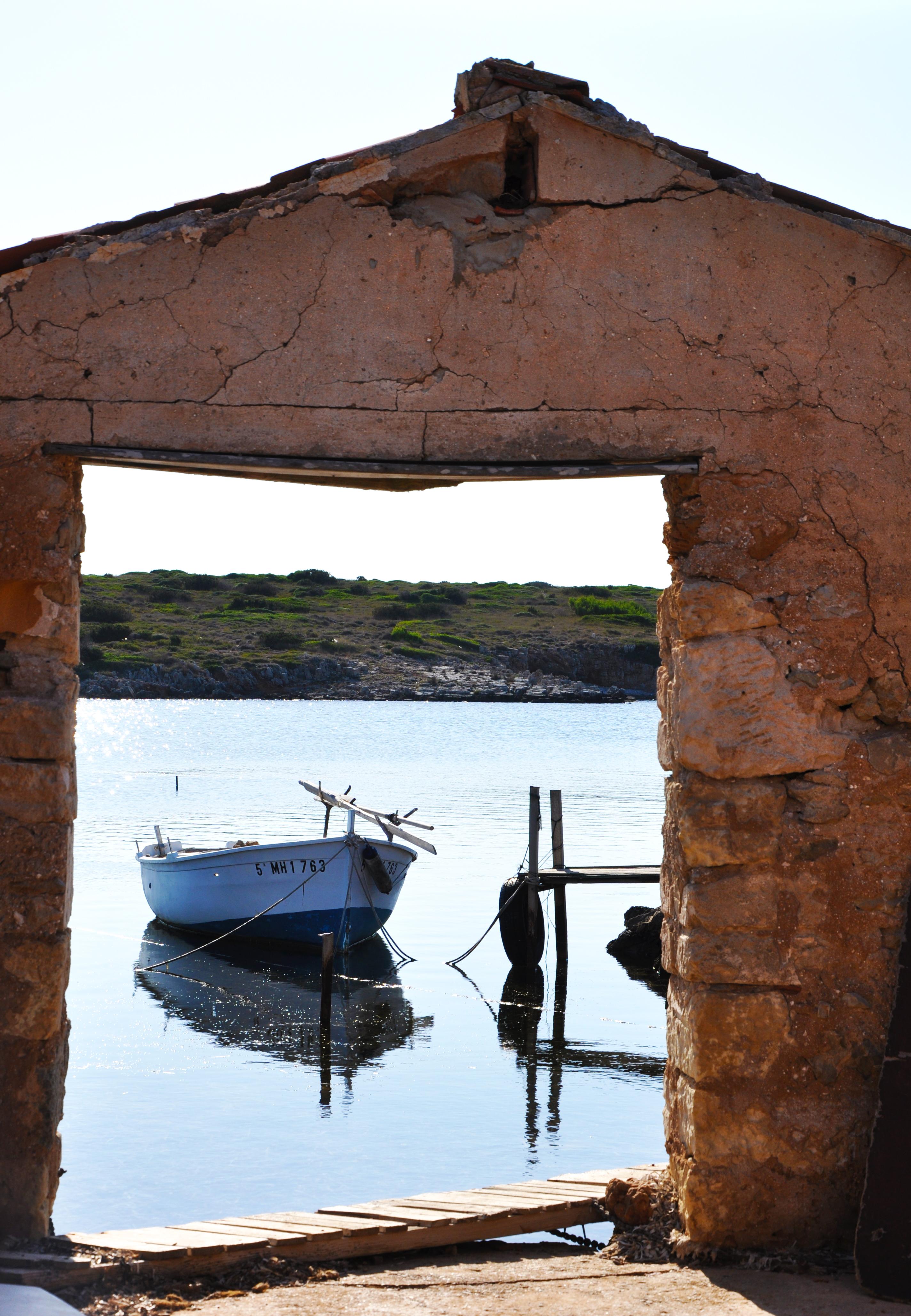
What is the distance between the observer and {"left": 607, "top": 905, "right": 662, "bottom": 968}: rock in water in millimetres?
16578

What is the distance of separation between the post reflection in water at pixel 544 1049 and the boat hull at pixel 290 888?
85.3 inches

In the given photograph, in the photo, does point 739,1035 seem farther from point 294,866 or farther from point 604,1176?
point 294,866

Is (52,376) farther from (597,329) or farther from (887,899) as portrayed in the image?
(887,899)

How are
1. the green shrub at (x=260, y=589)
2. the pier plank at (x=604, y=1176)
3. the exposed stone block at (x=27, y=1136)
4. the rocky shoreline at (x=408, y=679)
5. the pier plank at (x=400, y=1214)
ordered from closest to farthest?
the exposed stone block at (x=27, y=1136)
the pier plank at (x=400, y=1214)
the pier plank at (x=604, y=1176)
the rocky shoreline at (x=408, y=679)
the green shrub at (x=260, y=589)

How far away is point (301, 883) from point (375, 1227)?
40.3ft

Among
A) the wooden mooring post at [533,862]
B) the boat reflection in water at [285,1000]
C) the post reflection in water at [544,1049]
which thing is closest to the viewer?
the post reflection in water at [544,1049]

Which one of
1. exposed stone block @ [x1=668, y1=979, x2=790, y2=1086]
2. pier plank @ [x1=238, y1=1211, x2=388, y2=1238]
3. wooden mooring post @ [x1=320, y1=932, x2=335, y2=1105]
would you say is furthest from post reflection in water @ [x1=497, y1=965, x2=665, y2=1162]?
exposed stone block @ [x1=668, y1=979, x2=790, y2=1086]

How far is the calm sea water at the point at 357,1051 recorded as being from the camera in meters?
9.59

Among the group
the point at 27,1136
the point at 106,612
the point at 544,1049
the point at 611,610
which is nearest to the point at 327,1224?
the point at 27,1136

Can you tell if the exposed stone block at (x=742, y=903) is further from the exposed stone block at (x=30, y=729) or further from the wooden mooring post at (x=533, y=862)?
the wooden mooring post at (x=533, y=862)

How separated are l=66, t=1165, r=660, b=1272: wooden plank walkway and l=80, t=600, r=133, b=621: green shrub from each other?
189ft

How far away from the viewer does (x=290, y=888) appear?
16.5 metres

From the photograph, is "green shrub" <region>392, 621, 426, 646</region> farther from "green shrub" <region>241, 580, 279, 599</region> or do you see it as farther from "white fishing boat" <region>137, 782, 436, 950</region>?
"white fishing boat" <region>137, 782, 436, 950</region>

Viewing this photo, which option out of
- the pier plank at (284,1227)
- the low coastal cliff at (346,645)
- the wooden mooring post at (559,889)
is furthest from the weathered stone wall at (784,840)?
the low coastal cliff at (346,645)
